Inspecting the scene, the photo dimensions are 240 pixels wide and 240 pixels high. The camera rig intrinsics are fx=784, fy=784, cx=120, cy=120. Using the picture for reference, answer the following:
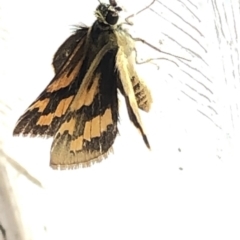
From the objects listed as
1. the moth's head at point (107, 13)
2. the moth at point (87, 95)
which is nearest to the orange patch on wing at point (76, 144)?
the moth at point (87, 95)

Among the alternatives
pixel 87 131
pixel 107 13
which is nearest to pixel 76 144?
pixel 87 131

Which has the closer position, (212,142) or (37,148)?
(37,148)

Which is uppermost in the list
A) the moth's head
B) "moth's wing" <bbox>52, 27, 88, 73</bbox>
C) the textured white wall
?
the moth's head

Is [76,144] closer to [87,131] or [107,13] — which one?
[87,131]

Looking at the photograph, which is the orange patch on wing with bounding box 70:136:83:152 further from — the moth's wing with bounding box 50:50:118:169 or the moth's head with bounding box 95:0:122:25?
the moth's head with bounding box 95:0:122:25

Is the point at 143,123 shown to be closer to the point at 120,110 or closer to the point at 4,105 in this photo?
the point at 120,110

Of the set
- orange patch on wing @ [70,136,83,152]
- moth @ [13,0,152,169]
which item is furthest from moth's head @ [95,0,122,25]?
orange patch on wing @ [70,136,83,152]

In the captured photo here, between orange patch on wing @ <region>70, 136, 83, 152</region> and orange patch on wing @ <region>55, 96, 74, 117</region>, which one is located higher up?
orange patch on wing @ <region>55, 96, 74, 117</region>

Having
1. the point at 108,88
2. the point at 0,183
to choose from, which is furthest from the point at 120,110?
the point at 0,183
